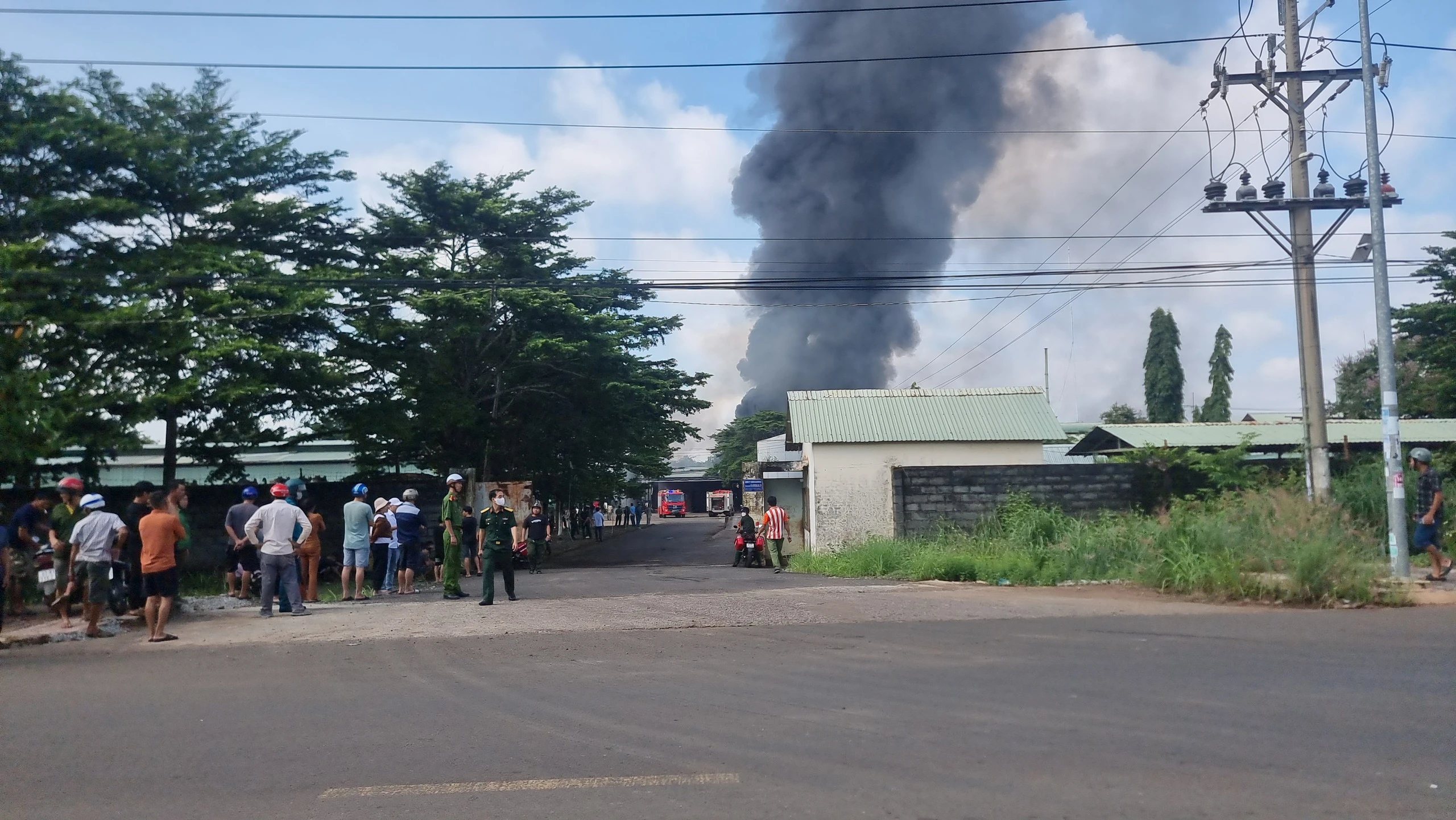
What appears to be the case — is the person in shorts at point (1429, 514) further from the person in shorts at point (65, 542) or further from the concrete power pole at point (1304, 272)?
the person in shorts at point (65, 542)

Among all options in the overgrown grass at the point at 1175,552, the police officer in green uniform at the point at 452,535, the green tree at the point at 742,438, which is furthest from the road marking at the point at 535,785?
the green tree at the point at 742,438

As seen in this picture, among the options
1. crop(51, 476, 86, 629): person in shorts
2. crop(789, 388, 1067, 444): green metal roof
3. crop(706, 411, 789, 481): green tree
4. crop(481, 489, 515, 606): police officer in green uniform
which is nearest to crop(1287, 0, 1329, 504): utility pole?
crop(789, 388, 1067, 444): green metal roof

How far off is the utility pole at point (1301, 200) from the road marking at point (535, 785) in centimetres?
1488

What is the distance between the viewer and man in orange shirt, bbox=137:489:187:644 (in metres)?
10.7

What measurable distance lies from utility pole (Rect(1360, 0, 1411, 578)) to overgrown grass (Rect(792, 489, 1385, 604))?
0.38 m

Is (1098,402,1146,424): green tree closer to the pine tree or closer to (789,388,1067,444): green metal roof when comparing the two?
the pine tree

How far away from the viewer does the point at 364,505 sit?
14148mm

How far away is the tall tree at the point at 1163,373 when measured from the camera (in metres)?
57.3

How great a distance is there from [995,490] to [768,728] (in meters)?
14.3

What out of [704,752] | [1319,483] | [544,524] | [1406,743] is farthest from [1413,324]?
[704,752]

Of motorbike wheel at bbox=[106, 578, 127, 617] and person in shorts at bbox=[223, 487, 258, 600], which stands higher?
person in shorts at bbox=[223, 487, 258, 600]

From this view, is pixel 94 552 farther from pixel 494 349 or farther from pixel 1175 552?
pixel 494 349

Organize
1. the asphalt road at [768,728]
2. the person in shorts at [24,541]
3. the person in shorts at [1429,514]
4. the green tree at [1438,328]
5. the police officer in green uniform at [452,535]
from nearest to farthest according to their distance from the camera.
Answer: the asphalt road at [768,728] < the person in shorts at [24,541] < the person in shorts at [1429,514] < the police officer in green uniform at [452,535] < the green tree at [1438,328]

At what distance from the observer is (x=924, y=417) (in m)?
23.1
